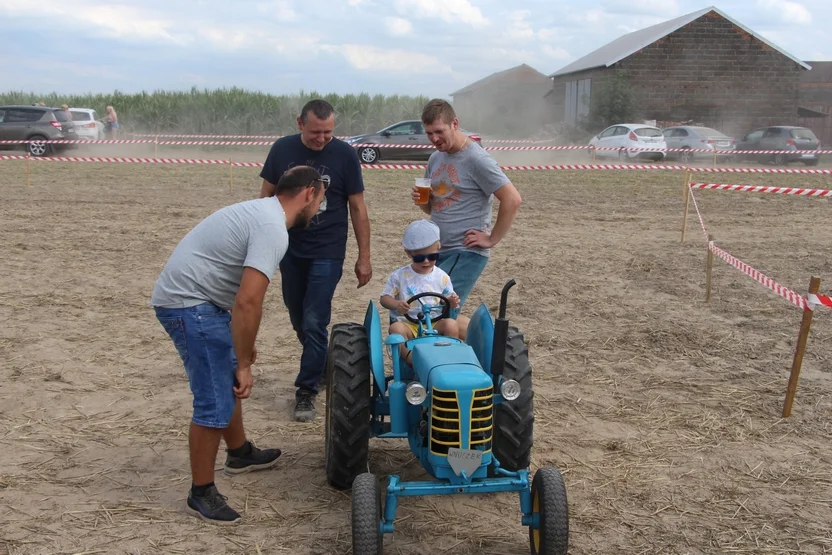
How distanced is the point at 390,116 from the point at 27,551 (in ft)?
129

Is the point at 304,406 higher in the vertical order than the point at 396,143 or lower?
lower

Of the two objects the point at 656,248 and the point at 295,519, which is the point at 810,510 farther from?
the point at 656,248

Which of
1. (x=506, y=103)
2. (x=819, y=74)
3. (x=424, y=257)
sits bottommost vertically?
(x=424, y=257)

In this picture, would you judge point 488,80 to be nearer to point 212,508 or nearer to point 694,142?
point 694,142

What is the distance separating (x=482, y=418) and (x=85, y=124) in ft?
89.5

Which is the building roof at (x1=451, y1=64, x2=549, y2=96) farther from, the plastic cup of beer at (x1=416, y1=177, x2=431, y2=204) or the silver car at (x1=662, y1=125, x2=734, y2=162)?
the plastic cup of beer at (x1=416, y1=177, x2=431, y2=204)

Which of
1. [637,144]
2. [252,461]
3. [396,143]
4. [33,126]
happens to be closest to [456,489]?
[252,461]

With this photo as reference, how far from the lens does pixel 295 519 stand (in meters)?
4.11

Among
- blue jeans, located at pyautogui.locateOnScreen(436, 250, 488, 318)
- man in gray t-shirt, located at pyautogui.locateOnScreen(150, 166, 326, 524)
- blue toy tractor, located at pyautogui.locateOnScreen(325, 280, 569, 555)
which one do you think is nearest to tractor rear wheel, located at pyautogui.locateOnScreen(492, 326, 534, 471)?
blue toy tractor, located at pyautogui.locateOnScreen(325, 280, 569, 555)

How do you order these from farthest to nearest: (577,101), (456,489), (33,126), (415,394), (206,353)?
1. (577,101)
2. (33,126)
3. (206,353)
4. (415,394)
5. (456,489)

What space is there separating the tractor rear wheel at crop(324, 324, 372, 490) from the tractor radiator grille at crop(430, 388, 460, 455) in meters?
0.61

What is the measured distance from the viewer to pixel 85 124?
91.3 feet

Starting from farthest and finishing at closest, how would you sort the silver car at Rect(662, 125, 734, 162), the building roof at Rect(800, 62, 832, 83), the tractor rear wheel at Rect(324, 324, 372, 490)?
1. the building roof at Rect(800, 62, 832, 83)
2. the silver car at Rect(662, 125, 734, 162)
3. the tractor rear wheel at Rect(324, 324, 372, 490)

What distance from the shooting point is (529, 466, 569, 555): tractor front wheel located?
3473 mm
